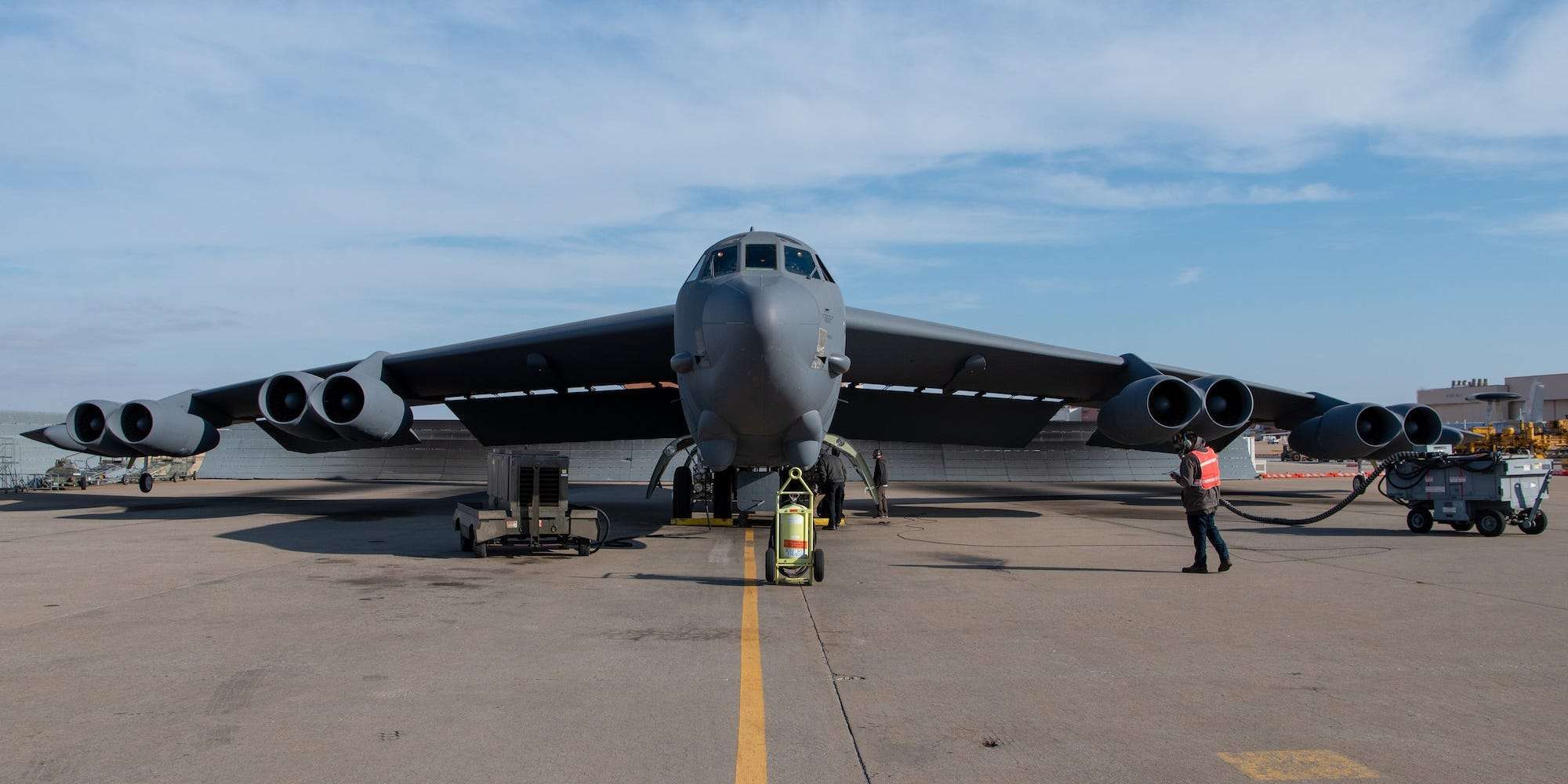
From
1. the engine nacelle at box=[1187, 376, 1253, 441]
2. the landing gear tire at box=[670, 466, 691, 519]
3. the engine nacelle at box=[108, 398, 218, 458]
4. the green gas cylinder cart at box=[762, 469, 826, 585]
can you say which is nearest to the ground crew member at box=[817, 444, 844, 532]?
the landing gear tire at box=[670, 466, 691, 519]

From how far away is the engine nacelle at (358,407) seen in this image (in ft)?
47.3

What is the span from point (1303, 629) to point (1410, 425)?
13.7 metres

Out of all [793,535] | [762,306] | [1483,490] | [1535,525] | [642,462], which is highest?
[762,306]

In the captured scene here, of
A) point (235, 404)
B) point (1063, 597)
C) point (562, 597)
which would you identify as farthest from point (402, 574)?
point (235, 404)

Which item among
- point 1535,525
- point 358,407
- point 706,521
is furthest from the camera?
point 706,521

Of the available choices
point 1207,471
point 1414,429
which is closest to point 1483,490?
point 1414,429

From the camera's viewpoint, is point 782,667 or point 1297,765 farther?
point 782,667

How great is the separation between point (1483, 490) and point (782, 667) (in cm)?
1199

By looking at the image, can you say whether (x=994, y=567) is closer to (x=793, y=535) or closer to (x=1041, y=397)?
(x=793, y=535)

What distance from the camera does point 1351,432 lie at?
1683cm

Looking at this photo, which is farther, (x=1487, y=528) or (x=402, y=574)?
(x=1487, y=528)

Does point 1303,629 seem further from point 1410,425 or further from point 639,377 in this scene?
point 1410,425

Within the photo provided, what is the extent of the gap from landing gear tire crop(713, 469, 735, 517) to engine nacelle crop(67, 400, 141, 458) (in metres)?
9.82

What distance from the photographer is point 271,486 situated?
2967 centimetres
